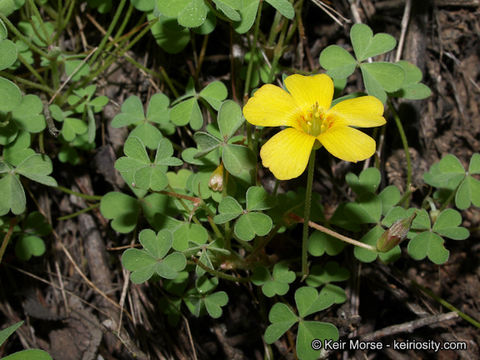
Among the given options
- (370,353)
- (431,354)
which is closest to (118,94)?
(370,353)

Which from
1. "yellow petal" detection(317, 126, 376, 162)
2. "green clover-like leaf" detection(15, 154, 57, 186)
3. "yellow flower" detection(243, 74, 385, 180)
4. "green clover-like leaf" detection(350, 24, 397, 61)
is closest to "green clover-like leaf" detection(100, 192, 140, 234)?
"green clover-like leaf" detection(15, 154, 57, 186)

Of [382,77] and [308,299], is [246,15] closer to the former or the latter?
[382,77]

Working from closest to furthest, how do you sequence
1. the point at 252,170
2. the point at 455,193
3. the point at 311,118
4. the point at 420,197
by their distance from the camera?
the point at 311,118, the point at 252,170, the point at 455,193, the point at 420,197

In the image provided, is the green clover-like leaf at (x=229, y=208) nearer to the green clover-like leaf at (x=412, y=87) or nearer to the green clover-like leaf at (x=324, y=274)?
the green clover-like leaf at (x=324, y=274)

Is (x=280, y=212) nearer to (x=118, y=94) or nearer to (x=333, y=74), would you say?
(x=333, y=74)

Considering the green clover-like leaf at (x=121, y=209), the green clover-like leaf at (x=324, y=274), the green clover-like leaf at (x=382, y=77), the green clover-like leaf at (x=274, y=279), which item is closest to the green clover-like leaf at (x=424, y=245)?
the green clover-like leaf at (x=324, y=274)

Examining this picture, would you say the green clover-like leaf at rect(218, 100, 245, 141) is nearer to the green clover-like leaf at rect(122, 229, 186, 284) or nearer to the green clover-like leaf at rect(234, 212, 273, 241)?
the green clover-like leaf at rect(234, 212, 273, 241)

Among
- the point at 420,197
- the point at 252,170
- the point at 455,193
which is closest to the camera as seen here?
the point at 252,170
